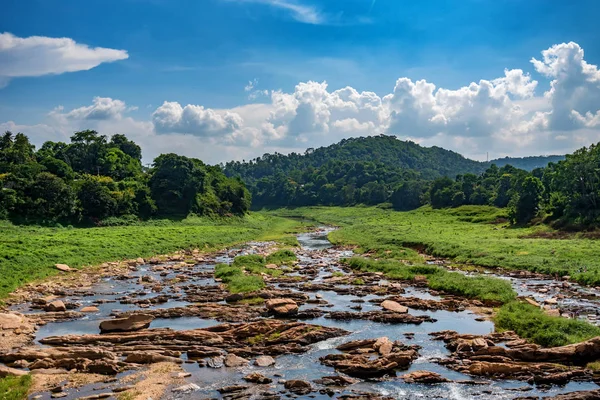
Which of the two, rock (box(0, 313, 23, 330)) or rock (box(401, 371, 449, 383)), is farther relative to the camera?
rock (box(0, 313, 23, 330))

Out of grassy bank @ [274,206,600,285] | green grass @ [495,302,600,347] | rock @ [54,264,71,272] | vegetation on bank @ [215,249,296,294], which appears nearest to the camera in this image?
green grass @ [495,302,600,347]

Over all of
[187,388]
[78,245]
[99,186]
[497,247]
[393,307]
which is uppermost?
[99,186]

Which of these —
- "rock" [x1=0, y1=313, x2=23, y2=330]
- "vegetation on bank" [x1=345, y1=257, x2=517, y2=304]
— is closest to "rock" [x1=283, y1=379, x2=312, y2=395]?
"rock" [x1=0, y1=313, x2=23, y2=330]

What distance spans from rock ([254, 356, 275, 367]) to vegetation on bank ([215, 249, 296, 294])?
15.3m

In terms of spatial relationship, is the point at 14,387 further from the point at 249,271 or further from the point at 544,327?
the point at 249,271

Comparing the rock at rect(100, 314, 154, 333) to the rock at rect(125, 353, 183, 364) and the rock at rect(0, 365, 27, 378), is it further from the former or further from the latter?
the rock at rect(0, 365, 27, 378)

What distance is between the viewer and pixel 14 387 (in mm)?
19859

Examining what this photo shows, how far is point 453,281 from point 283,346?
68.6 ft

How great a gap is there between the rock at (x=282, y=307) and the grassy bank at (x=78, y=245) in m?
19.8

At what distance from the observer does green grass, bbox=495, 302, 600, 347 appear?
25186 millimetres

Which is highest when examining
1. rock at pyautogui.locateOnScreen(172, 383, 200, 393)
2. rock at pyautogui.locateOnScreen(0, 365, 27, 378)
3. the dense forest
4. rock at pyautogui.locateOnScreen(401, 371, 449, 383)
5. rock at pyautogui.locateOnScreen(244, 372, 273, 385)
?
the dense forest

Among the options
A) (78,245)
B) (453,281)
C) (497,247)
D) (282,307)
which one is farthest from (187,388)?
(497,247)

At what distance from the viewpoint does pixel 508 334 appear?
2731 centimetres

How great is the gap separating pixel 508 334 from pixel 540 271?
23.7 m
